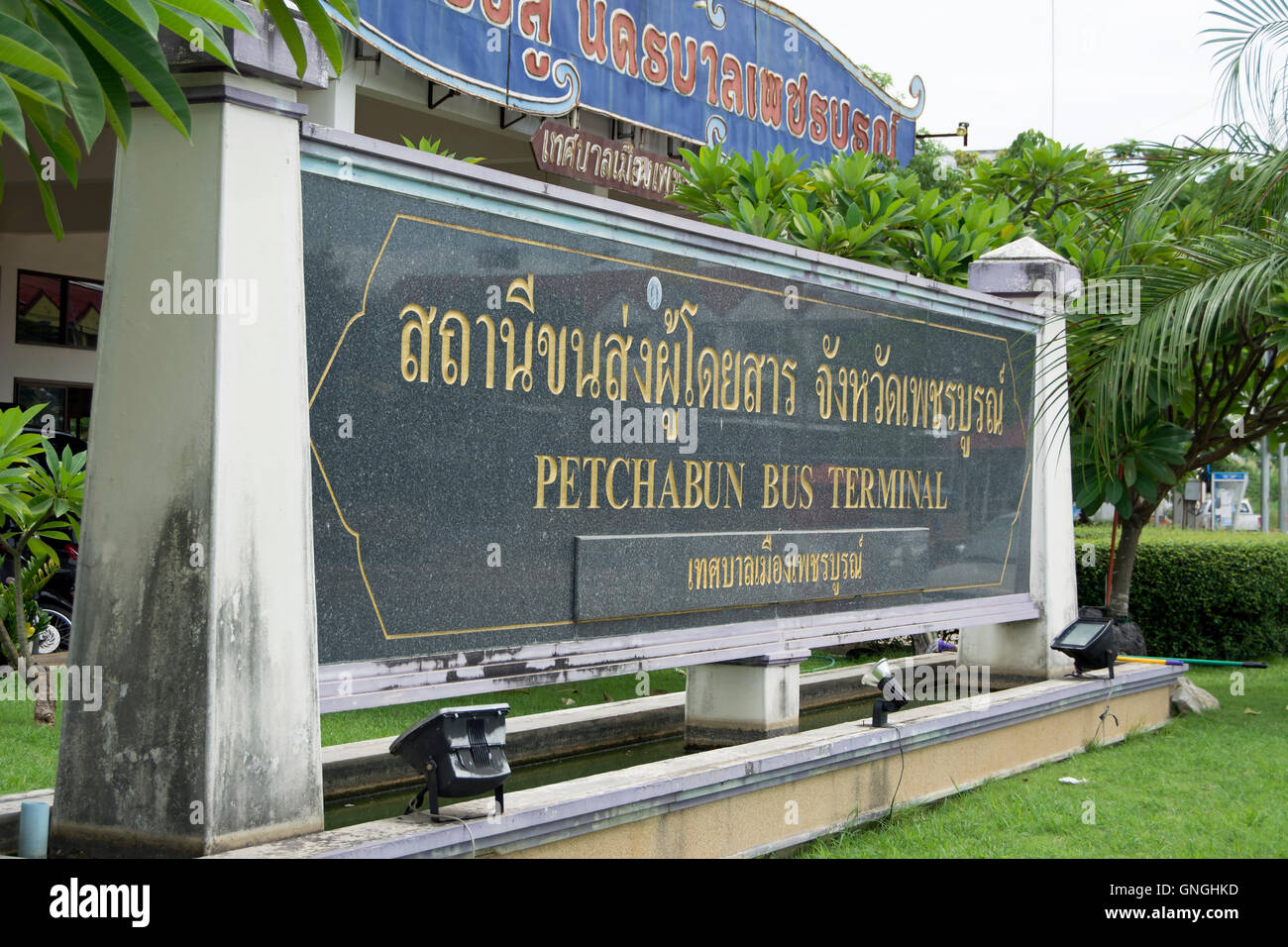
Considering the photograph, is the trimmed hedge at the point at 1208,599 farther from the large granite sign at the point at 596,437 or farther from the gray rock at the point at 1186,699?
the large granite sign at the point at 596,437

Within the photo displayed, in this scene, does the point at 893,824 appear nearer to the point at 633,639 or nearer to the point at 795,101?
the point at 633,639

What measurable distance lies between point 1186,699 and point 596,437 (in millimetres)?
6624

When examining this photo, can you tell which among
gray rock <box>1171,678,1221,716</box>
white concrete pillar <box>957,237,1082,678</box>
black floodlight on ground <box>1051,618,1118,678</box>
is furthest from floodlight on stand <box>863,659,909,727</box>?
gray rock <box>1171,678,1221,716</box>

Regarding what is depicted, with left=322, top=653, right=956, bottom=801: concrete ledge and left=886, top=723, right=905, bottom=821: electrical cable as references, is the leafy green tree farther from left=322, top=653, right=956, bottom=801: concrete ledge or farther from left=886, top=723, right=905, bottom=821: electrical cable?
left=886, top=723, right=905, bottom=821: electrical cable

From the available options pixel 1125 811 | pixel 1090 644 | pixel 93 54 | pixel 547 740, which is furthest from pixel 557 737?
pixel 93 54

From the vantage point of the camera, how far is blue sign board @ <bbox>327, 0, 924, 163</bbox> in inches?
550

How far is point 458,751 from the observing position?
4.53m

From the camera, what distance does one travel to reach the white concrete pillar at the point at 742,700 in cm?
695

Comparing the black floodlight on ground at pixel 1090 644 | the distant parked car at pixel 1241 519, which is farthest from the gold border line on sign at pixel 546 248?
the distant parked car at pixel 1241 519

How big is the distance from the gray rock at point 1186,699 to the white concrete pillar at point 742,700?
462cm

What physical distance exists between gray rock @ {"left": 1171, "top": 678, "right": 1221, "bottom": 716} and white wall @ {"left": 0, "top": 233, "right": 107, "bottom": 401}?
1318cm
